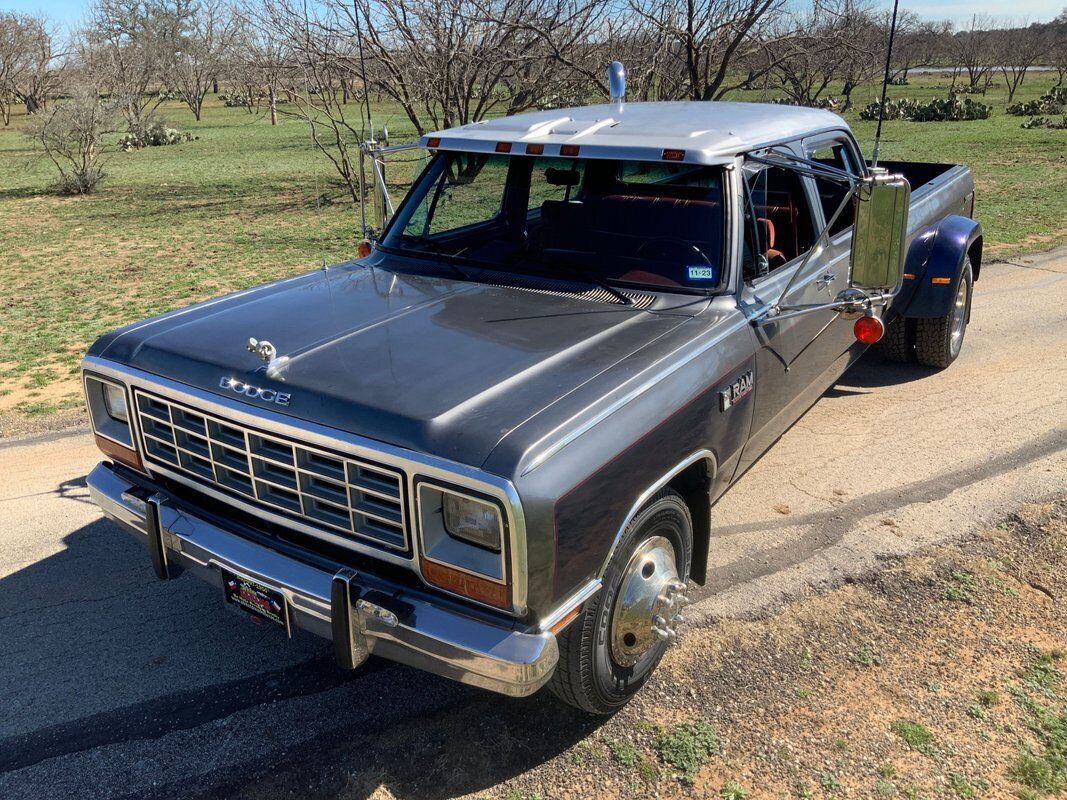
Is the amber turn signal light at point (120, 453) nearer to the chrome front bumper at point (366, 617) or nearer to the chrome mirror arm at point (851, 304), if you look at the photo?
the chrome front bumper at point (366, 617)

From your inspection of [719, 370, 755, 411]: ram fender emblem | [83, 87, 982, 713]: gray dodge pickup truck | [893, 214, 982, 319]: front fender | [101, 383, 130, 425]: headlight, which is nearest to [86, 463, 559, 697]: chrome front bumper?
[83, 87, 982, 713]: gray dodge pickup truck

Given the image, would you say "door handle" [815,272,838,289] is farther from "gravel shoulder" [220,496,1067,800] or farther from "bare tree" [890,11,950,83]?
"bare tree" [890,11,950,83]

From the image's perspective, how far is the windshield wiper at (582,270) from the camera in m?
3.55

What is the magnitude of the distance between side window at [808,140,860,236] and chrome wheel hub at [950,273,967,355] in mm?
1689

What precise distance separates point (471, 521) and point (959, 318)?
5.15 meters

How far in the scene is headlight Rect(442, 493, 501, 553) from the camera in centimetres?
241

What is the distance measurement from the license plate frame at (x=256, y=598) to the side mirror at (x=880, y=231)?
2.33 metres

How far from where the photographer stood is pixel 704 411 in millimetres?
3096

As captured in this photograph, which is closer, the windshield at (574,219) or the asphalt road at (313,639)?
the asphalt road at (313,639)

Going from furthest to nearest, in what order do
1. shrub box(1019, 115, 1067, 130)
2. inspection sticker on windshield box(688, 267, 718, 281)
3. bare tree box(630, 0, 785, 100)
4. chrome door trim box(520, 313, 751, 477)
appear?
1. shrub box(1019, 115, 1067, 130)
2. bare tree box(630, 0, 785, 100)
3. inspection sticker on windshield box(688, 267, 718, 281)
4. chrome door trim box(520, 313, 751, 477)

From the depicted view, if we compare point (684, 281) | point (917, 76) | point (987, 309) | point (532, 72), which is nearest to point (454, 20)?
point (532, 72)

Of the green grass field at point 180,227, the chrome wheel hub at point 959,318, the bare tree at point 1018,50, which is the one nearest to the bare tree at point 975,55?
the bare tree at point 1018,50

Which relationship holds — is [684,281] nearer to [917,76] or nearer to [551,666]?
[551,666]

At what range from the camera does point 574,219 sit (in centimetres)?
379
